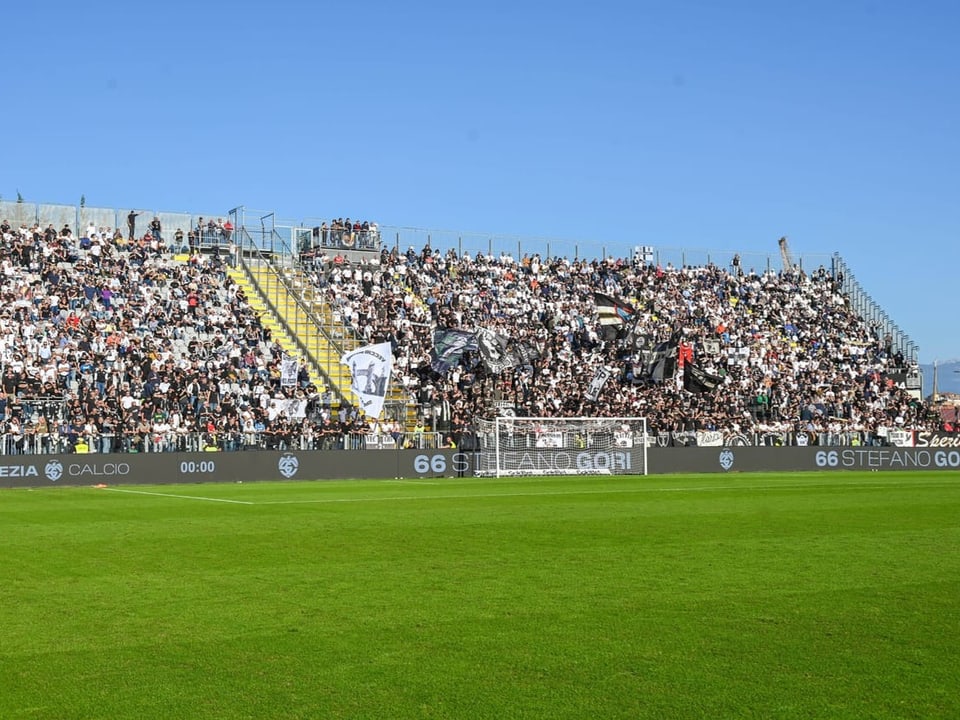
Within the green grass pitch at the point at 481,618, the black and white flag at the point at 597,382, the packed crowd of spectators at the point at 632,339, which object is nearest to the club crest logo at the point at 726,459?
the packed crowd of spectators at the point at 632,339

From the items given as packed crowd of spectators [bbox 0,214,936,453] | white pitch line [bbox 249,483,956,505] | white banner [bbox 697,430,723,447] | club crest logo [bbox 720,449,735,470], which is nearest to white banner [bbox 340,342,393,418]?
packed crowd of spectators [bbox 0,214,936,453]

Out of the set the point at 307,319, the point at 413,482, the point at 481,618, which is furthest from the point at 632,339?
the point at 481,618

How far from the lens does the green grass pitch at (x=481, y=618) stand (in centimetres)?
729

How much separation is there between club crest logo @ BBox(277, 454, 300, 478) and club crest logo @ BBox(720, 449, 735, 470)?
18009mm

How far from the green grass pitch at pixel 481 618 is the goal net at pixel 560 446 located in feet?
70.5

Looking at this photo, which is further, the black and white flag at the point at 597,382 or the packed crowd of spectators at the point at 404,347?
the black and white flag at the point at 597,382

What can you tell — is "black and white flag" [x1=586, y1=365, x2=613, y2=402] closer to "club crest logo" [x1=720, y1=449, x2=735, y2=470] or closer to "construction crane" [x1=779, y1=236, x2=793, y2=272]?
"club crest logo" [x1=720, y1=449, x2=735, y2=470]

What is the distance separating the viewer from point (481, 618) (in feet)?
33.2

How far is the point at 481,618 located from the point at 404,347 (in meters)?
38.7

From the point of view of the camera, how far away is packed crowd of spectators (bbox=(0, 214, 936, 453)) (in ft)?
128

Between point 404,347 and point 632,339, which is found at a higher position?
point 632,339

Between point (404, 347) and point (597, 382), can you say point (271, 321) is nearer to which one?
point (404, 347)

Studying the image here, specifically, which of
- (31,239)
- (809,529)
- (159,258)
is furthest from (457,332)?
(809,529)

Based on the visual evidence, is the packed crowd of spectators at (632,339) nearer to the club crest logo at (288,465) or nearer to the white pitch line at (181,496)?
the club crest logo at (288,465)
